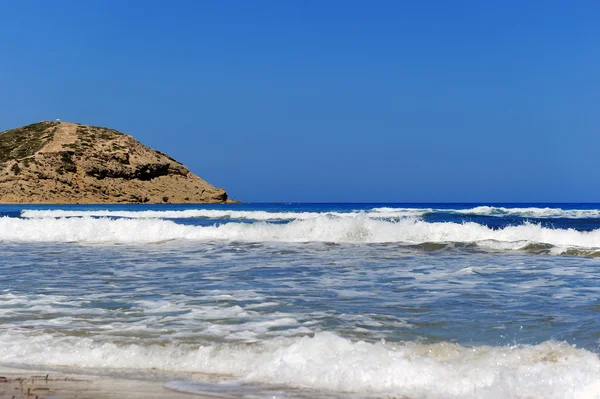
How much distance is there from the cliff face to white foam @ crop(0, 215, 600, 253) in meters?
59.3

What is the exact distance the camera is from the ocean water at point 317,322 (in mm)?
5008

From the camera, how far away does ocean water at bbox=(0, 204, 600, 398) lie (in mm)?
5008

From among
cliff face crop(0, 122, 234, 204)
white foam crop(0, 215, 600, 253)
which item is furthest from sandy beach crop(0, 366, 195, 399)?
cliff face crop(0, 122, 234, 204)

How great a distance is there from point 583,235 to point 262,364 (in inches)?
680

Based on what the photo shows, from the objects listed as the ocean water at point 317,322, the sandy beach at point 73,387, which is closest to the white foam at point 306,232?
the ocean water at point 317,322

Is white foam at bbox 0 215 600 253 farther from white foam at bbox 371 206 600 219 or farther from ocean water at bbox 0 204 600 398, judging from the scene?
white foam at bbox 371 206 600 219

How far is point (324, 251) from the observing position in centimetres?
1677

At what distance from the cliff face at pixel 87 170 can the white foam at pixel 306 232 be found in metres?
59.3

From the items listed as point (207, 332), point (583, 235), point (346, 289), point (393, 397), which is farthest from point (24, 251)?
point (583, 235)

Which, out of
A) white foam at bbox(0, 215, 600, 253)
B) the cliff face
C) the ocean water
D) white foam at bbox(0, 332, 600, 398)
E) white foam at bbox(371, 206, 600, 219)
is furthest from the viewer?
the cliff face

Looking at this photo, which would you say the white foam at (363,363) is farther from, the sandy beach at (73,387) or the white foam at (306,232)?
the white foam at (306,232)

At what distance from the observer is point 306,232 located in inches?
861

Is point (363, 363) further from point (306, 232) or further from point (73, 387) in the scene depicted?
point (306, 232)

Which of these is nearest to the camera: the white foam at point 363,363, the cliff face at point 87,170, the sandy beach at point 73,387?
the sandy beach at point 73,387
